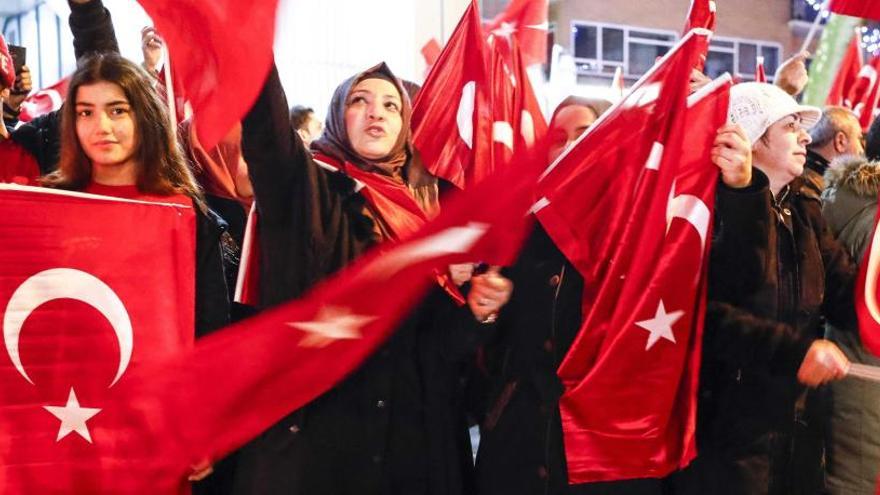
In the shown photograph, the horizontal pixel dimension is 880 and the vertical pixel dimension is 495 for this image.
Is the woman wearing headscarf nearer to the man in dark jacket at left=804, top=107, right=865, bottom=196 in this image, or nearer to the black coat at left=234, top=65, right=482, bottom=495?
the black coat at left=234, top=65, right=482, bottom=495

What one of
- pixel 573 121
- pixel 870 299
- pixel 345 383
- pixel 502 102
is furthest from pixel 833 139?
pixel 345 383

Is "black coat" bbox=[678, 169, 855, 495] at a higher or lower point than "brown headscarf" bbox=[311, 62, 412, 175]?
lower

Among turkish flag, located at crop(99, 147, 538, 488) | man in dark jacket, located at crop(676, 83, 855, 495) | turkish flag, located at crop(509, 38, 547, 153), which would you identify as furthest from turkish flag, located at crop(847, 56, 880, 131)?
turkish flag, located at crop(99, 147, 538, 488)

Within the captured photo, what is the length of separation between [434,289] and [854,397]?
168 centimetres

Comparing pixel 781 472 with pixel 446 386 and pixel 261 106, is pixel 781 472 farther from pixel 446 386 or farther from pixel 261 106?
pixel 261 106

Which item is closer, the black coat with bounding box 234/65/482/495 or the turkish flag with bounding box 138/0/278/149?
the turkish flag with bounding box 138/0/278/149

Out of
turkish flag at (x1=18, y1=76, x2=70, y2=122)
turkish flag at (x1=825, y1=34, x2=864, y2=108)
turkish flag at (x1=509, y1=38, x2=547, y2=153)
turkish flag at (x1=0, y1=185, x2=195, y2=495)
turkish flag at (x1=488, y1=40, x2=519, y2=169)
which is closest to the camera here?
turkish flag at (x1=0, y1=185, x2=195, y2=495)

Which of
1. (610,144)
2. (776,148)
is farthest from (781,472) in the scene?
(610,144)

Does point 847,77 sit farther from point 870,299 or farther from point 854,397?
point 870,299

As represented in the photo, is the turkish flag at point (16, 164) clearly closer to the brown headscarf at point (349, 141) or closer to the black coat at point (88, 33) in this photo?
the black coat at point (88, 33)

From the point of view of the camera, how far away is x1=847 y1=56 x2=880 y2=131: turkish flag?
259 inches

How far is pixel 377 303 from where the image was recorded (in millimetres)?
2229

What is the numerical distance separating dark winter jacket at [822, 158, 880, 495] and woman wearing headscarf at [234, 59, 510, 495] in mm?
1504

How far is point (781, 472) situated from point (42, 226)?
226 centimetres
